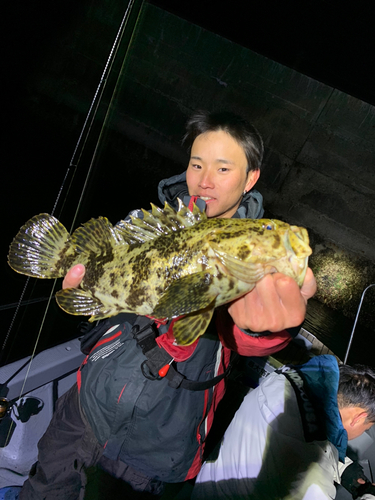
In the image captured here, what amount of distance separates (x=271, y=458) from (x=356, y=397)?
4.14 ft

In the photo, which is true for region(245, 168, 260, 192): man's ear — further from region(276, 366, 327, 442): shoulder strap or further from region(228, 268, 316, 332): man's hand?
region(276, 366, 327, 442): shoulder strap

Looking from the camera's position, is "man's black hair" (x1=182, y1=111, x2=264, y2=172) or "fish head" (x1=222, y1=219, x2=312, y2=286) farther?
"man's black hair" (x1=182, y1=111, x2=264, y2=172)

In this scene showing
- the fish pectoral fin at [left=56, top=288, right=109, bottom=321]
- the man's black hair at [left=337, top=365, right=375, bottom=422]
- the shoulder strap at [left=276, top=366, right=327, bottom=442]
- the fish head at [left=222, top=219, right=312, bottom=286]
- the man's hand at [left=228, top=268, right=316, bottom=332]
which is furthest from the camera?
the man's black hair at [left=337, top=365, right=375, bottom=422]

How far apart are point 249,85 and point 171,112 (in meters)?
3.28

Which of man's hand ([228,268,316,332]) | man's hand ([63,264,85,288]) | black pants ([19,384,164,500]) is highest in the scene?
man's hand ([228,268,316,332])

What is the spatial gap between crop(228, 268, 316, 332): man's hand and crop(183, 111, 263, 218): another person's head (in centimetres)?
104

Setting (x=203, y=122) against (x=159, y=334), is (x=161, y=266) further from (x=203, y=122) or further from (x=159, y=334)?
(x=203, y=122)

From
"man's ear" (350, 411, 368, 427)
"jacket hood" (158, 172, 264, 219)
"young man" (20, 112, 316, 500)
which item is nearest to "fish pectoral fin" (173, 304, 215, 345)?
"young man" (20, 112, 316, 500)

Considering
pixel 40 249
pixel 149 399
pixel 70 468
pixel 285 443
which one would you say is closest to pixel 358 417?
pixel 285 443

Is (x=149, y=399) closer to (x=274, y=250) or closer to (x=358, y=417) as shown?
(x=274, y=250)

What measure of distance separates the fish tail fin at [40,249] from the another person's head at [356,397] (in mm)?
2918

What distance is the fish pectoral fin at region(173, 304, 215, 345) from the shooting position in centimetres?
165

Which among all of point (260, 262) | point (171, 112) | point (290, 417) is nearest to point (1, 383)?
point (290, 417)

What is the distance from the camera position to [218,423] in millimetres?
4008
